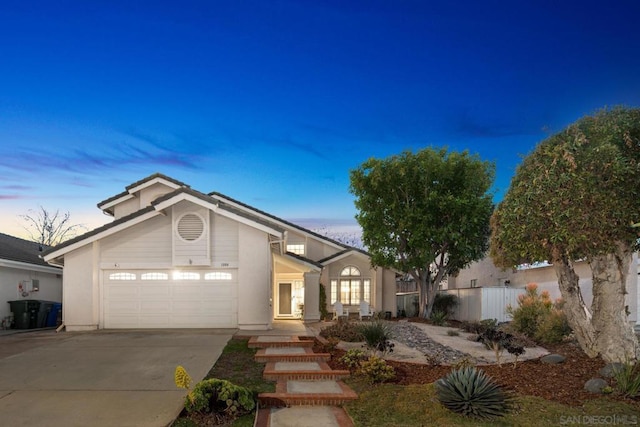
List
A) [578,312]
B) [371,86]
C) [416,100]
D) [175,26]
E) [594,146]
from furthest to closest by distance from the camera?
1. [416,100]
2. [371,86]
3. [175,26]
4. [578,312]
5. [594,146]

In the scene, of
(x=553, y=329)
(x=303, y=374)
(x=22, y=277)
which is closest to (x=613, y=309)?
(x=553, y=329)

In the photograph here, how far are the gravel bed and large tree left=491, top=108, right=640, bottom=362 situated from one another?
298 centimetres

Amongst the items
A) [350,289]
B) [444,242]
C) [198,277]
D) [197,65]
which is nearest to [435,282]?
[444,242]

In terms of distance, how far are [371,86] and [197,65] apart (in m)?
6.13

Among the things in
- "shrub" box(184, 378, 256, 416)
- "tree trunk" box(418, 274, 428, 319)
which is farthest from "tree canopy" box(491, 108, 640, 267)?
"tree trunk" box(418, 274, 428, 319)

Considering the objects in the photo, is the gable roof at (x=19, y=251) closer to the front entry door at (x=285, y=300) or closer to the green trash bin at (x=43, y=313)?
the green trash bin at (x=43, y=313)

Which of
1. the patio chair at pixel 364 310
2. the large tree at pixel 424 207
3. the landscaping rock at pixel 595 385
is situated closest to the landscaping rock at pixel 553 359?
the landscaping rock at pixel 595 385

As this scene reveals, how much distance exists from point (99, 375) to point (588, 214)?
10.7 metres

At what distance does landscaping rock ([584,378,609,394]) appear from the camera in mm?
8102

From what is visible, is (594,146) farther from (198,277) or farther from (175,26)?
(198,277)

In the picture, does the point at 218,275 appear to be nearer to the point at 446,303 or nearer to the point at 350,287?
the point at 350,287

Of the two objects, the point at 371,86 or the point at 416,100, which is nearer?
the point at 371,86

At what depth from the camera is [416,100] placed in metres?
18.0

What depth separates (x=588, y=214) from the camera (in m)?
9.47
